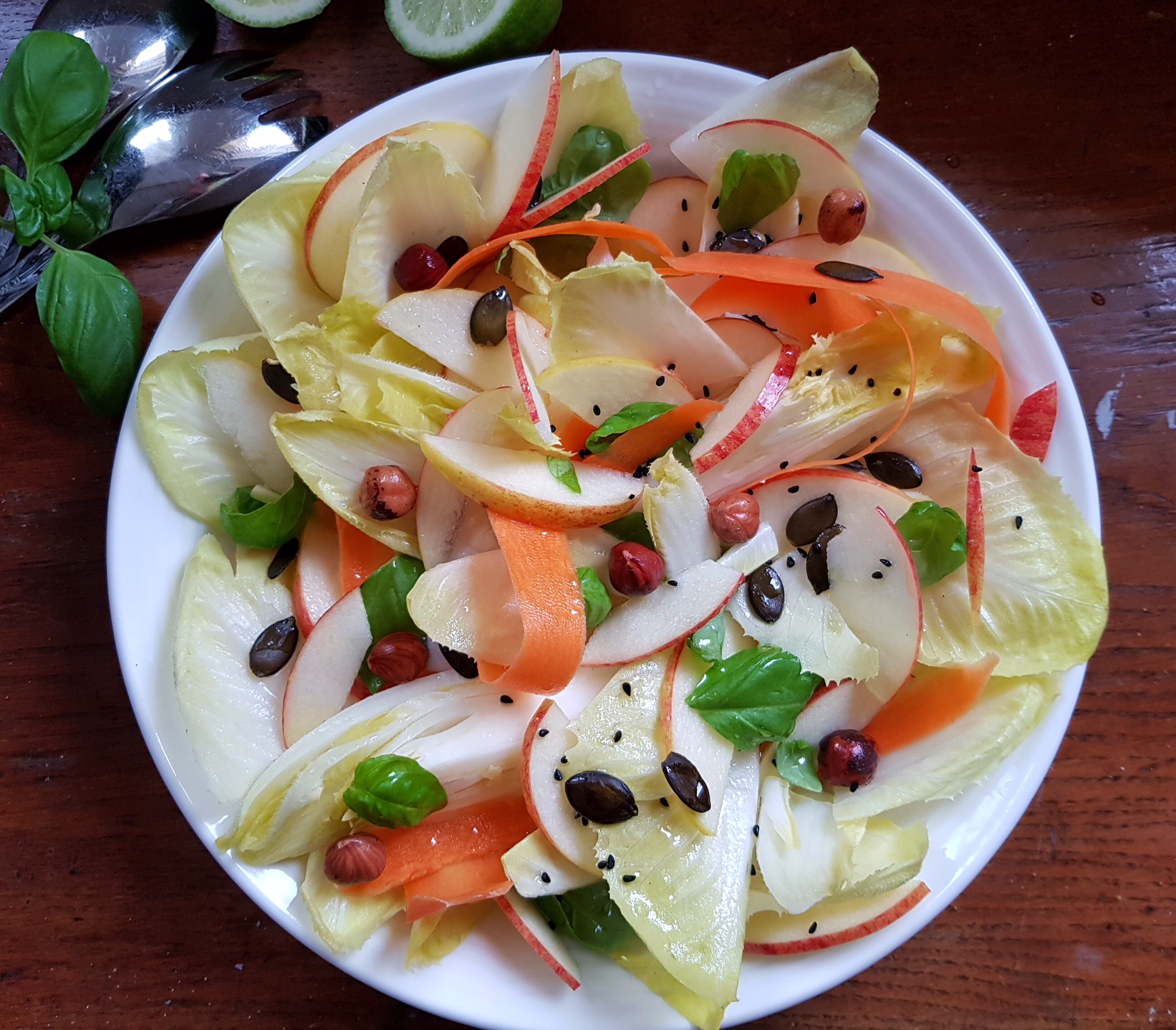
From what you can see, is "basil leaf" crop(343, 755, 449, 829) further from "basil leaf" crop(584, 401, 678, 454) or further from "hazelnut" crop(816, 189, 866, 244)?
"hazelnut" crop(816, 189, 866, 244)

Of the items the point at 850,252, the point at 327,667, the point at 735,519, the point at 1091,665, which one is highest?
the point at 850,252

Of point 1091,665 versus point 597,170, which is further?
point 1091,665

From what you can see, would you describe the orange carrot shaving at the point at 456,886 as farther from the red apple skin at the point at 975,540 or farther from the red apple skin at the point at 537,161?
the red apple skin at the point at 537,161

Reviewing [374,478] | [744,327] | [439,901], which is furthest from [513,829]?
[744,327]

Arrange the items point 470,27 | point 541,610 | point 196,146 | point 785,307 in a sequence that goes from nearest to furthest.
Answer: point 541,610 → point 785,307 → point 470,27 → point 196,146

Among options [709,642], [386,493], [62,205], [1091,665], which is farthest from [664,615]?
[62,205]

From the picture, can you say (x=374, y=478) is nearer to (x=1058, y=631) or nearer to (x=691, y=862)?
(x=691, y=862)

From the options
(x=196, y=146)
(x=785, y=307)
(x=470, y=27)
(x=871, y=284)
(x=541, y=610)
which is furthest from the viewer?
(x=196, y=146)

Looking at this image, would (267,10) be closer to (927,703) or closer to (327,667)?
(327,667)
